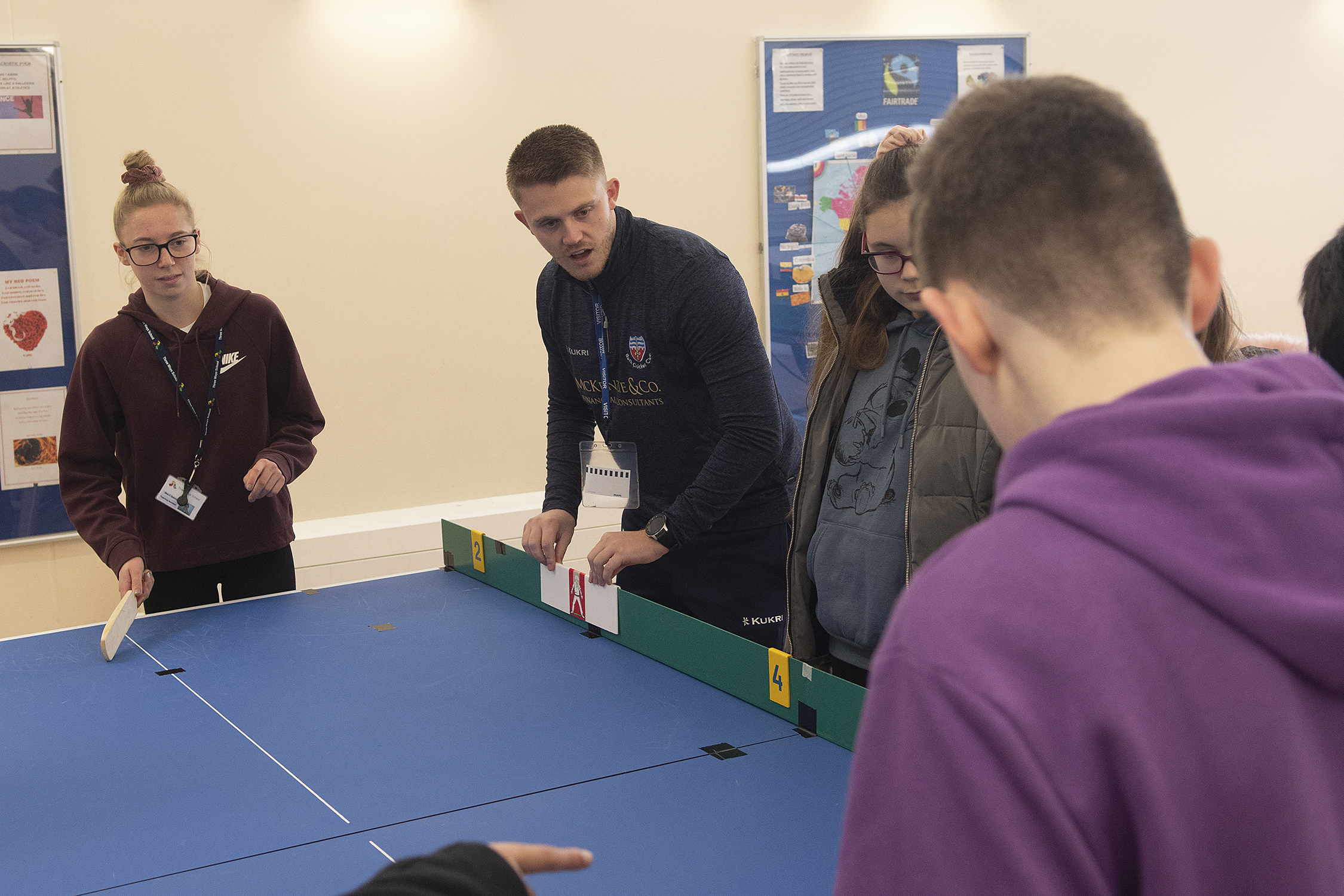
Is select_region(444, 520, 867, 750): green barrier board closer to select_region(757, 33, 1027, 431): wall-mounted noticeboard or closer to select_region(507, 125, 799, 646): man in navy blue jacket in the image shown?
select_region(507, 125, 799, 646): man in navy blue jacket

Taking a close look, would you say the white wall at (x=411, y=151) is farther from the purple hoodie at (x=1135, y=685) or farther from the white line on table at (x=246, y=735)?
the purple hoodie at (x=1135, y=685)

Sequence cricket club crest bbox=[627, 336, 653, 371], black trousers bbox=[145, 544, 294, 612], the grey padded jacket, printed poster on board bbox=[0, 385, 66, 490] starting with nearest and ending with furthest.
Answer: the grey padded jacket < cricket club crest bbox=[627, 336, 653, 371] < black trousers bbox=[145, 544, 294, 612] < printed poster on board bbox=[0, 385, 66, 490]

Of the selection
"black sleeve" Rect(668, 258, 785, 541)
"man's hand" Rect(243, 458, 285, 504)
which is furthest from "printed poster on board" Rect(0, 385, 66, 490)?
"black sleeve" Rect(668, 258, 785, 541)

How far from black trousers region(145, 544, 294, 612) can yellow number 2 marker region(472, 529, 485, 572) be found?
0.46 metres

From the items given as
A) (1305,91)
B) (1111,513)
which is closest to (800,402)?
(1305,91)

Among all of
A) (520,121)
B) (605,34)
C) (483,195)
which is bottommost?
(483,195)

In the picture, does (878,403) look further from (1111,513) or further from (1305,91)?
(1305,91)

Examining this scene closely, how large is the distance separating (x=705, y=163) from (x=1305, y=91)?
3.22 meters

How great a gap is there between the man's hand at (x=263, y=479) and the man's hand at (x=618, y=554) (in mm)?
822

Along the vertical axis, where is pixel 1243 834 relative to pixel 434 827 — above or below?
above

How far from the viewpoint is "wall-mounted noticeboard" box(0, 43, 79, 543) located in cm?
366

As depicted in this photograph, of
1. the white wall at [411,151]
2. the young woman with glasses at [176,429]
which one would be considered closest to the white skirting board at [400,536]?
the white wall at [411,151]

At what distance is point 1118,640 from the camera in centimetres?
55

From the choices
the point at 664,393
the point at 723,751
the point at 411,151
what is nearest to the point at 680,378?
the point at 664,393
